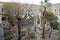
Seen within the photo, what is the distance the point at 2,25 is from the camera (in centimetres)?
843

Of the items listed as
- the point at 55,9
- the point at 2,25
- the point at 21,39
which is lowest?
the point at 21,39

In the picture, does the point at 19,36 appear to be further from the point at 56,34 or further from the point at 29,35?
the point at 56,34

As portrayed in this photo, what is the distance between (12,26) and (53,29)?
151cm

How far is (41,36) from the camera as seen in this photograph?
8484 millimetres

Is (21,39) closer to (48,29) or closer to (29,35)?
(29,35)

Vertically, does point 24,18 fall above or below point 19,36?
above

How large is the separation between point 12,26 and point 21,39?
0.61 metres

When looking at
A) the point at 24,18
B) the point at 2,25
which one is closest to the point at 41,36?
the point at 24,18

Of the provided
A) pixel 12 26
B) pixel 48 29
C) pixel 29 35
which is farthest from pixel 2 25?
pixel 48 29

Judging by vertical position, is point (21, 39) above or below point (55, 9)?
below

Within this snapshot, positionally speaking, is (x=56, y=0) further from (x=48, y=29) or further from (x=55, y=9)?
(x=48, y=29)

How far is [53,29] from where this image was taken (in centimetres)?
841

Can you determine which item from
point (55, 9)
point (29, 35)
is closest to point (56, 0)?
point (55, 9)

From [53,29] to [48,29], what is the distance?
194 millimetres
